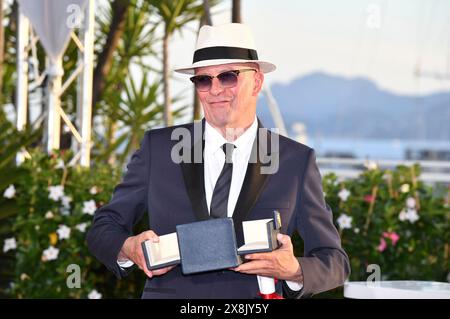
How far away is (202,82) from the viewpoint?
2912mm

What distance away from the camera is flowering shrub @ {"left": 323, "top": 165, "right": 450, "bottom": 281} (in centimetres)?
669

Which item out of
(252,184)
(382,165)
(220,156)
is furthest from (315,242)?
(382,165)

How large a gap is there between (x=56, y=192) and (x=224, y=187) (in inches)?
164

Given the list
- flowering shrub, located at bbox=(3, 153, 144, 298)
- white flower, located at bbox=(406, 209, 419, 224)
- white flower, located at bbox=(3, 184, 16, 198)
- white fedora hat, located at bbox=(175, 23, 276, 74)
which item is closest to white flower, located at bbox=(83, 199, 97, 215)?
flowering shrub, located at bbox=(3, 153, 144, 298)

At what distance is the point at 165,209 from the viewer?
2.91m

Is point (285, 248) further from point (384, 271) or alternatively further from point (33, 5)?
point (33, 5)

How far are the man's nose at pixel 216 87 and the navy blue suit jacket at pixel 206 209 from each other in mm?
181

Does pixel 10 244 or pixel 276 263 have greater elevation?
pixel 276 263

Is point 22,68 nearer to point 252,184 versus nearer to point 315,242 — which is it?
point 252,184

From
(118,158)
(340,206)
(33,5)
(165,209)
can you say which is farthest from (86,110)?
(118,158)

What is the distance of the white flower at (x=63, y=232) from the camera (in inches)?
265

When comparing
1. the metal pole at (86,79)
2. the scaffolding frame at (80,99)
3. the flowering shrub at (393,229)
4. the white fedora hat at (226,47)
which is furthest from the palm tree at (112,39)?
the white fedora hat at (226,47)

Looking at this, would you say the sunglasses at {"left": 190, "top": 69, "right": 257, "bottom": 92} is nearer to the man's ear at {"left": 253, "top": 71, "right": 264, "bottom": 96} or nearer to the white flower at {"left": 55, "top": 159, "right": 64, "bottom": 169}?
the man's ear at {"left": 253, "top": 71, "right": 264, "bottom": 96}
